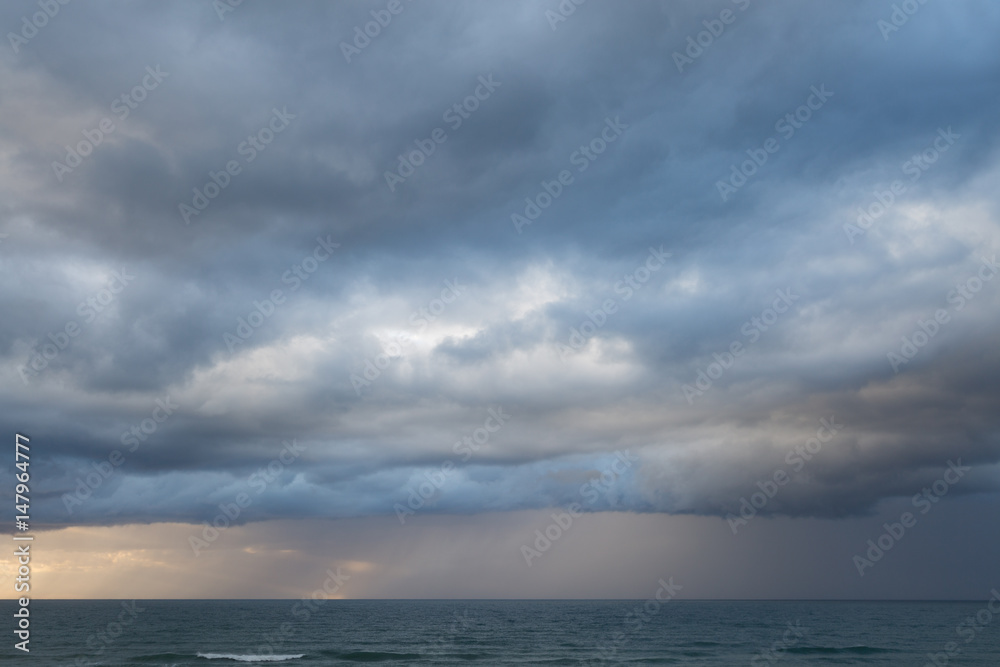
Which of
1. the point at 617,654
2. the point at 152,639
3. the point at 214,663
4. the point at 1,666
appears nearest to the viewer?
the point at 1,666

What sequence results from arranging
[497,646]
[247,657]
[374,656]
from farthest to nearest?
1. [497,646]
2. [374,656]
3. [247,657]

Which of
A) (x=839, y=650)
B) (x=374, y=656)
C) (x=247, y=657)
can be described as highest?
(x=247, y=657)

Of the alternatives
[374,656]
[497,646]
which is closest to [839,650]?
[497,646]

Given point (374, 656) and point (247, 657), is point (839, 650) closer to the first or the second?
point (374, 656)

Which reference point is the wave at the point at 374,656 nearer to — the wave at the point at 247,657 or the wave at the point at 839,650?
the wave at the point at 247,657

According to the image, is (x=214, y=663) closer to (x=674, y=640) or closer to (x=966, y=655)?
(x=674, y=640)

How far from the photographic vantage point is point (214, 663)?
6444 cm

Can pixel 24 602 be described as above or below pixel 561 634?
above

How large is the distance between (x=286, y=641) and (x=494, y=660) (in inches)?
1211

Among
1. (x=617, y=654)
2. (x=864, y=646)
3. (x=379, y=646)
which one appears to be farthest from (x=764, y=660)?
(x=379, y=646)

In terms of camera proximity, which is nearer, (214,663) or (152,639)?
(214,663)

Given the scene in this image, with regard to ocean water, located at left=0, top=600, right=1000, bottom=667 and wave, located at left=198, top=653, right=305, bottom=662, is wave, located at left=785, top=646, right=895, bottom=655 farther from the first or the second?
wave, located at left=198, top=653, right=305, bottom=662

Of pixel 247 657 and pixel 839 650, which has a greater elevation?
pixel 247 657

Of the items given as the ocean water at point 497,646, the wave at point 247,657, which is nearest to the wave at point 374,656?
the ocean water at point 497,646
